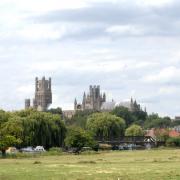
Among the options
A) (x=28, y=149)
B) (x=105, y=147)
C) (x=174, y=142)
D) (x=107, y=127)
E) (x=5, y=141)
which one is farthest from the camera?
(x=107, y=127)

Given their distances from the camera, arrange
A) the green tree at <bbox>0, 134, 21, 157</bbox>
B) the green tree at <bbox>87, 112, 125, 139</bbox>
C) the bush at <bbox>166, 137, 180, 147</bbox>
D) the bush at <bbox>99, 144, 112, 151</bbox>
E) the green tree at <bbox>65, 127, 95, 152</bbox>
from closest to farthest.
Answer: the green tree at <bbox>0, 134, 21, 157</bbox> < the green tree at <bbox>65, 127, 95, 152</bbox> < the bush at <bbox>99, 144, 112, 151</bbox> < the bush at <bbox>166, 137, 180, 147</bbox> < the green tree at <bbox>87, 112, 125, 139</bbox>

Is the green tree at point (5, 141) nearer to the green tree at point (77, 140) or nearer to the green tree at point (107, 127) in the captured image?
the green tree at point (77, 140)

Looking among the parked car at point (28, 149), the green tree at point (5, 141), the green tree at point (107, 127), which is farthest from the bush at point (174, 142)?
the green tree at point (5, 141)

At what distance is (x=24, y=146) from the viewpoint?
376ft

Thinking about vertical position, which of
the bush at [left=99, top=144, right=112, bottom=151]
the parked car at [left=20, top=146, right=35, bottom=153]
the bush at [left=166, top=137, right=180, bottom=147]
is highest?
the bush at [left=166, top=137, right=180, bottom=147]

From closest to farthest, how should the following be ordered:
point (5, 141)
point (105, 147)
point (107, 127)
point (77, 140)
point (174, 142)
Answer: point (5, 141), point (77, 140), point (105, 147), point (174, 142), point (107, 127)

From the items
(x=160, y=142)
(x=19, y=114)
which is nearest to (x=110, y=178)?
(x=19, y=114)

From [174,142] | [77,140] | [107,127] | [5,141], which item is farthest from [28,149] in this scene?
[174,142]

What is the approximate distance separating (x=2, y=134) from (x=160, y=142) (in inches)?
3360

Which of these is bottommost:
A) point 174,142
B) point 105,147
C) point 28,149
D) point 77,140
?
point 28,149

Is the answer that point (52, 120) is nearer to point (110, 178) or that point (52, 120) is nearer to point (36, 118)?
point (36, 118)

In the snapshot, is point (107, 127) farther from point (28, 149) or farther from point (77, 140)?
point (77, 140)

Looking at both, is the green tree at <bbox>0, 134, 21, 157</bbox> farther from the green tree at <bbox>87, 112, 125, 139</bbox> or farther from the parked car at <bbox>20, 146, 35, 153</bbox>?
the green tree at <bbox>87, 112, 125, 139</bbox>

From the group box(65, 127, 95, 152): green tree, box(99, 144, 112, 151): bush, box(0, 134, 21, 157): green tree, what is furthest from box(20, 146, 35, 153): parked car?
box(99, 144, 112, 151): bush
